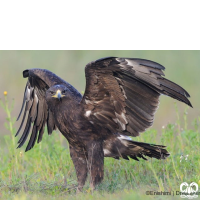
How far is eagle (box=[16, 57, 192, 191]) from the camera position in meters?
6.39

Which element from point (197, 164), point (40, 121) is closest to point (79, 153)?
point (40, 121)

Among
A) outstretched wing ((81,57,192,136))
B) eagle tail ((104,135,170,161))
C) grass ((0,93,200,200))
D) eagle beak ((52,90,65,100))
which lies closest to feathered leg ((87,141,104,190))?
grass ((0,93,200,200))

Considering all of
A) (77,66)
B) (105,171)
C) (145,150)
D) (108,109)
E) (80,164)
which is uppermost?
(77,66)

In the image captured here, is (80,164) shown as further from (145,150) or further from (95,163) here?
(145,150)

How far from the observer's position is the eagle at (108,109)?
6395 millimetres

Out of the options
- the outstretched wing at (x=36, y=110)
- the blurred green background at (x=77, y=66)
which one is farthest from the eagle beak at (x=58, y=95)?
the blurred green background at (x=77, y=66)

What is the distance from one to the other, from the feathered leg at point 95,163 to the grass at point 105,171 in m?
0.12

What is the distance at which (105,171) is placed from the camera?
25.4ft

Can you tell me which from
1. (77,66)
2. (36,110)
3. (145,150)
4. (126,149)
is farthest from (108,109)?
(77,66)

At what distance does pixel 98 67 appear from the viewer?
6312mm

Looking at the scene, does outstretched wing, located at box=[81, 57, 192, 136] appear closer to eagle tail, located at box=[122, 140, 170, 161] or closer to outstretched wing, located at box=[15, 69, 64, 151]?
eagle tail, located at box=[122, 140, 170, 161]

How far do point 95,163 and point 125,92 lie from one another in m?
1.20
